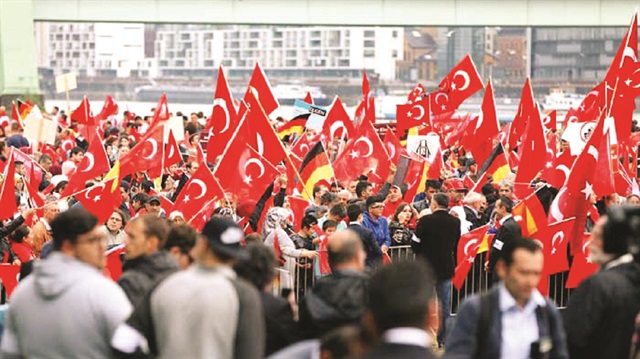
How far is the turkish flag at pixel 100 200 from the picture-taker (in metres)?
15.6

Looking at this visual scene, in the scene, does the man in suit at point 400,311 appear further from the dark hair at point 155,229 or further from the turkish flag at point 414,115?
the turkish flag at point 414,115

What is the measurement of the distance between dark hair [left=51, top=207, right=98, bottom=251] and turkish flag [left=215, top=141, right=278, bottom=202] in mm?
9070

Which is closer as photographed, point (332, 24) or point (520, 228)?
point (520, 228)

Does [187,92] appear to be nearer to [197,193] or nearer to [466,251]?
[197,193]

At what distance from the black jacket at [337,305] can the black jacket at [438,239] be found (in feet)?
21.6

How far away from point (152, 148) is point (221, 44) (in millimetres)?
135427

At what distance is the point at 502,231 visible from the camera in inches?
555

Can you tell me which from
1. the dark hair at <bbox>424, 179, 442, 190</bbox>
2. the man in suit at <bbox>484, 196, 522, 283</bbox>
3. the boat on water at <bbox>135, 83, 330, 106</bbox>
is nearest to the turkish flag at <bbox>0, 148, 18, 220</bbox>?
the man in suit at <bbox>484, 196, 522, 283</bbox>

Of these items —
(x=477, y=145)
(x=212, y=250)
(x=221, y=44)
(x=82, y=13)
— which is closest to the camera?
(x=212, y=250)

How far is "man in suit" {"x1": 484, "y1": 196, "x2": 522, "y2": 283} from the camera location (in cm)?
1388

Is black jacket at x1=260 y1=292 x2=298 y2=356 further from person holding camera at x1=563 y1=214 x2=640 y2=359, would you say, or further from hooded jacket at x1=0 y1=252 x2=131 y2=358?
person holding camera at x1=563 y1=214 x2=640 y2=359

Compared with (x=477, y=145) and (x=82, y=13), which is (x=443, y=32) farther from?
(x=477, y=145)

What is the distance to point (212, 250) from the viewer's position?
755cm

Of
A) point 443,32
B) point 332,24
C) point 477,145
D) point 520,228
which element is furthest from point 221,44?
point 520,228
